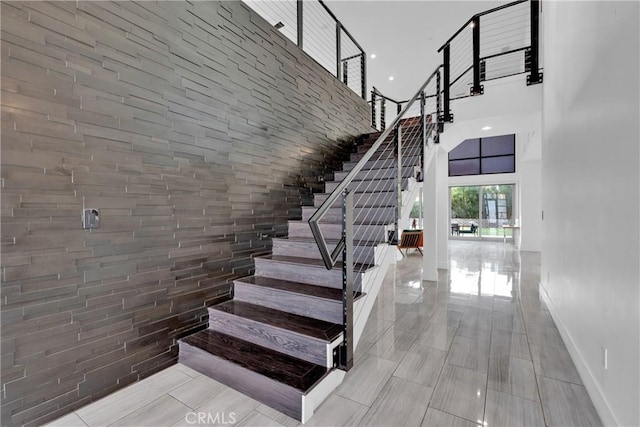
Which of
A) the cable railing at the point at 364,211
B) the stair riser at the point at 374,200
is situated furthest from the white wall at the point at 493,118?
the stair riser at the point at 374,200

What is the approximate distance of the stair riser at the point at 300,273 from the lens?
7.93 feet

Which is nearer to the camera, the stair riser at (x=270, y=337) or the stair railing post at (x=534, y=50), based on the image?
the stair riser at (x=270, y=337)

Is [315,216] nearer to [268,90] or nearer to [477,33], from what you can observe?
[268,90]

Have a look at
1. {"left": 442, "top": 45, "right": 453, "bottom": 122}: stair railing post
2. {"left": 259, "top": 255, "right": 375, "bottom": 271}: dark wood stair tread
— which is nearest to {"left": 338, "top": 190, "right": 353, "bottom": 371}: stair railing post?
{"left": 259, "top": 255, "right": 375, "bottom": 271}: dark wood stair tread

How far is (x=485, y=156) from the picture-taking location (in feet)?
34.7

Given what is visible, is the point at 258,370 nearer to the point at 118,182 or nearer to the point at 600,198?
the point at 118,182

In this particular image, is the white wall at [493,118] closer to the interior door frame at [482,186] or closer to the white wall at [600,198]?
the white wall at [600,198]

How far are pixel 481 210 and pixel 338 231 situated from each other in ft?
34.7

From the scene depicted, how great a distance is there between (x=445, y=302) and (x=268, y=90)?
3.31 meters

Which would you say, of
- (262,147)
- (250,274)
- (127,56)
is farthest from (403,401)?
(127,56)

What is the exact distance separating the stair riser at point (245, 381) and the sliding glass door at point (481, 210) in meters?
11.7

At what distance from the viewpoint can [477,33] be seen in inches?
173

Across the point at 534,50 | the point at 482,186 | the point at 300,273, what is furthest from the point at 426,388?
the point at 482,186

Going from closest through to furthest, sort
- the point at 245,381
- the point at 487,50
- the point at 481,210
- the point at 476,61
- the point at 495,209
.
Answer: the point at 245,381
the point at 476,61
the point at 487,50
the point at 495,209
the point at 481,210
